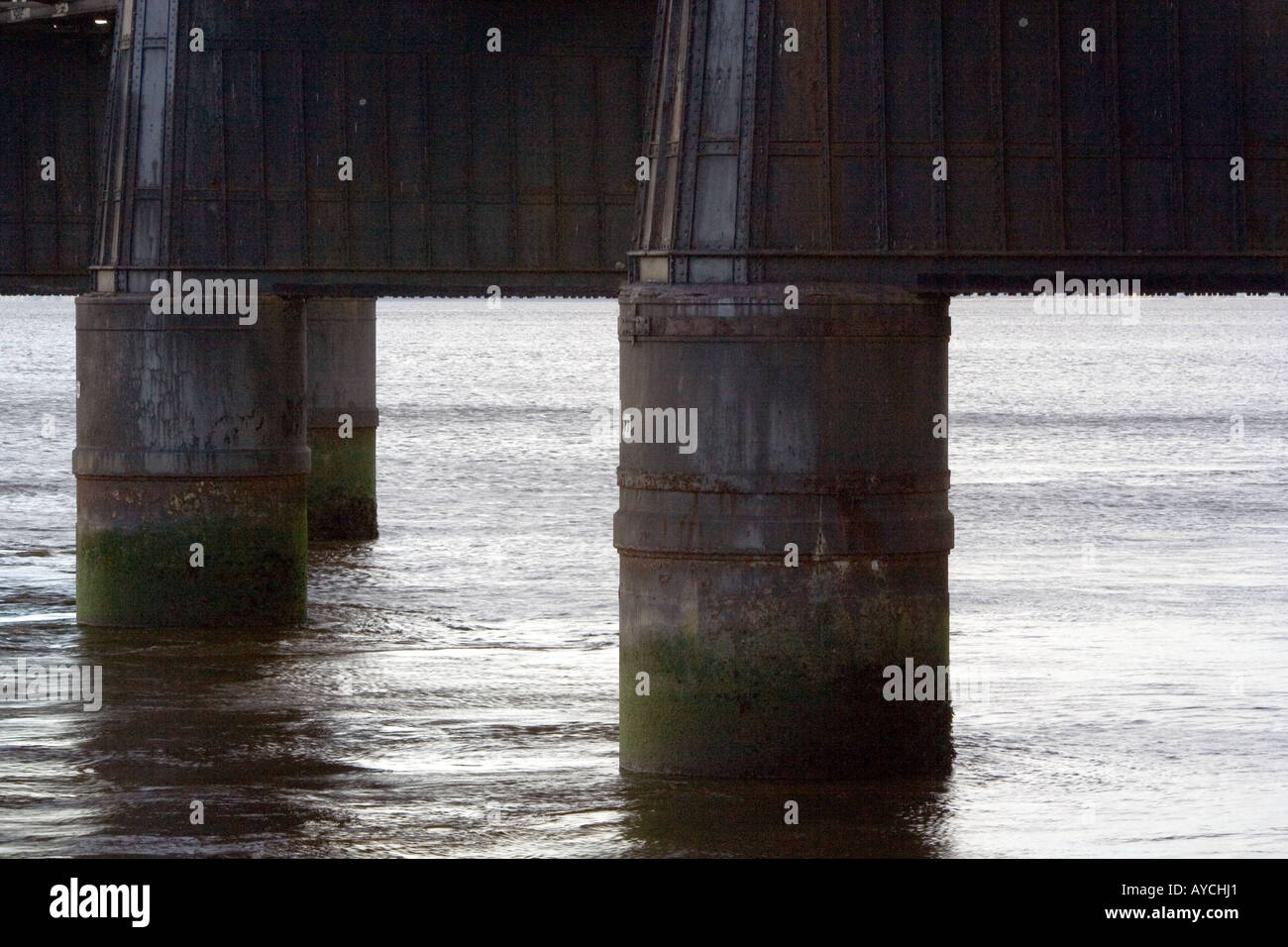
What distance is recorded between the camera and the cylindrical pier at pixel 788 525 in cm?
2105

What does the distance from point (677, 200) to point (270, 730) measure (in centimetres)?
727

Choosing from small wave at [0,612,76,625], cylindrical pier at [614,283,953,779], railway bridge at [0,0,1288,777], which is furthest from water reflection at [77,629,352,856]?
cylindrical pier at [614,283,953,779]

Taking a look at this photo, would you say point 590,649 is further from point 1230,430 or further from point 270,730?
point 1230,430

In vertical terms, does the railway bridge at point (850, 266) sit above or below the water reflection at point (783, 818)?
above

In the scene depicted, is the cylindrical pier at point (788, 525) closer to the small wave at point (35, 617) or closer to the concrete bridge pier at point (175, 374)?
the concrete bridge pier at point (175, 374)

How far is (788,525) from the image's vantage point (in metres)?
21.0

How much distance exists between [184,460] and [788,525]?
1199 cm

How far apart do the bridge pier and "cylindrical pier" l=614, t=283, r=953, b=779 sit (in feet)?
70.2

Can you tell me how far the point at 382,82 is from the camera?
103ft

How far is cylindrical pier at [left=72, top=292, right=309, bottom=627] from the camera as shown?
102ft

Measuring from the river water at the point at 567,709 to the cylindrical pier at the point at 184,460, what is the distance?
0.70 m

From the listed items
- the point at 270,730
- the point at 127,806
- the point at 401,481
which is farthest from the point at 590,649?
the point at 401,481

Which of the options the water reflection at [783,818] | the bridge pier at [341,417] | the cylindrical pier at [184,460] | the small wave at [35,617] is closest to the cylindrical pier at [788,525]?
Result: the water reflection at [783,818]

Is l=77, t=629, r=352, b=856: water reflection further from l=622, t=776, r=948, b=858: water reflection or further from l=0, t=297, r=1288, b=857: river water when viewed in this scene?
l=622, t=776, r=948, b=858: water reflection
